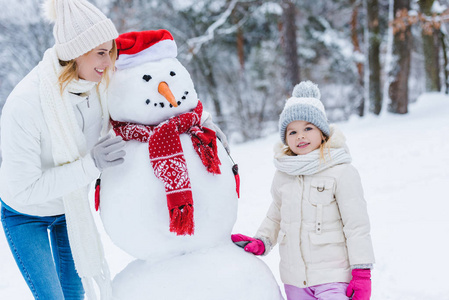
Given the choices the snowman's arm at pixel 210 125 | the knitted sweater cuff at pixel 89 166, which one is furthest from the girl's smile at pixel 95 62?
the snowman's arm at pixel 210 125

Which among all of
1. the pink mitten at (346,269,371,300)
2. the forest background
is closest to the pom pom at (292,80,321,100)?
the pink mitten at (346,269,371,300)

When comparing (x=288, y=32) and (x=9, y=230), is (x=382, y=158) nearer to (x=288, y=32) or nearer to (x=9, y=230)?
(x=288, y=32)

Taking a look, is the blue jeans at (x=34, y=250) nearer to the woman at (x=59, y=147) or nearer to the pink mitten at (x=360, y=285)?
the woman at (x=59, y=147)

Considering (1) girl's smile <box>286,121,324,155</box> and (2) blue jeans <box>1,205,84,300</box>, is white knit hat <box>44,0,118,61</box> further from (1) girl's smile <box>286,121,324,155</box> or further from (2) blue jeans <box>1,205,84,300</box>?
(1) girl's smile <box>286,121,324,155</box>

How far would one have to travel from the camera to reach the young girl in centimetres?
194

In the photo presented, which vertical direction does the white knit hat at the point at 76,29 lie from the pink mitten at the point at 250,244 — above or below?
above

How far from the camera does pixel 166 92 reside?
1933mm

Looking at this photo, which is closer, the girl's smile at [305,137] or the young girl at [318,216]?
the young girl at [318,216]

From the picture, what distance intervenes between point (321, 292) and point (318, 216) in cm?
37

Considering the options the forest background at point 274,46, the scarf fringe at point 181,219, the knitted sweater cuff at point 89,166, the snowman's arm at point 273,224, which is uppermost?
the knitted sweater cuff at point 89,166

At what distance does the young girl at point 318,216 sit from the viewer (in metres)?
1.94

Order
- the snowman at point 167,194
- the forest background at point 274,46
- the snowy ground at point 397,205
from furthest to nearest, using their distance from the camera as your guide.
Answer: the forest background at point 274,46 < the snowy ground at point 397,205 < the snowman at point 167,194

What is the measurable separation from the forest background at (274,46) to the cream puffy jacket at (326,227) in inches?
272

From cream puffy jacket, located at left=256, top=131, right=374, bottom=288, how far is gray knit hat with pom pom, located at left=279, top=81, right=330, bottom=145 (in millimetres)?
248
